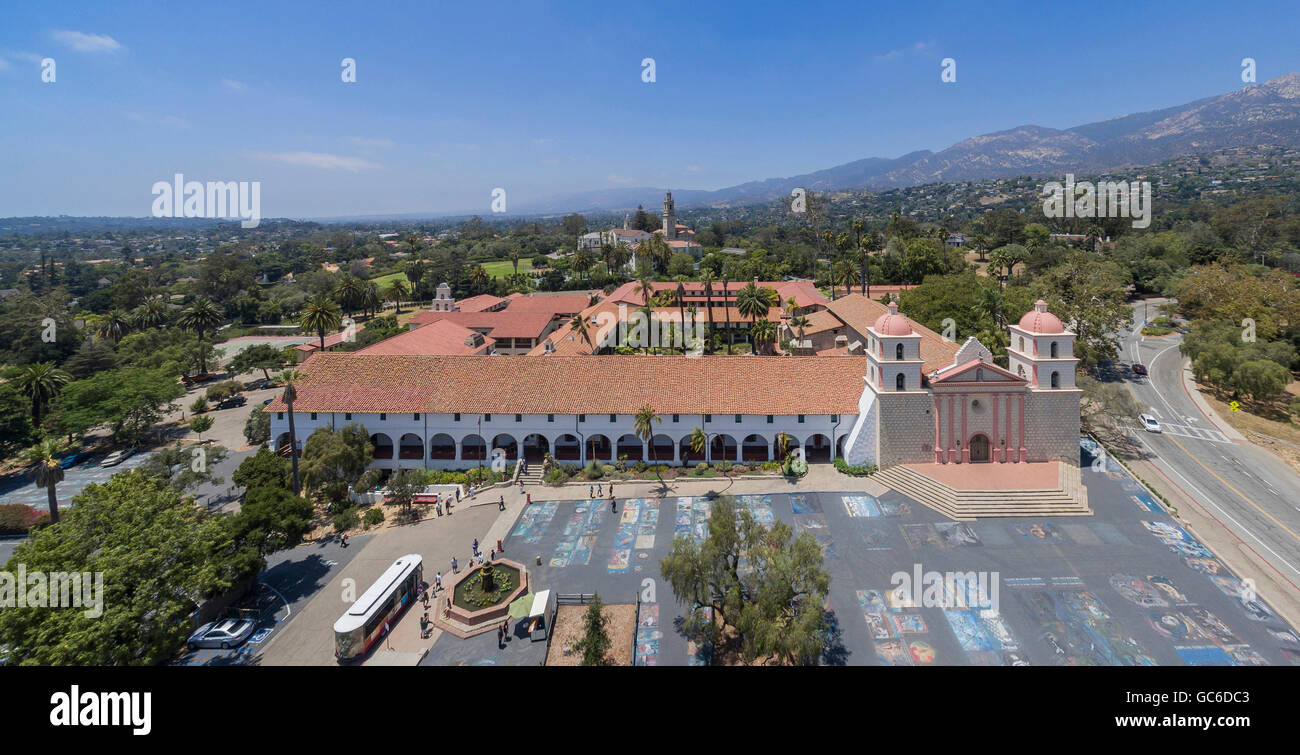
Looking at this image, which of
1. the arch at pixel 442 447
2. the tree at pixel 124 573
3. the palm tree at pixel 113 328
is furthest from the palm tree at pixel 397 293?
the tree at pixel 124 573

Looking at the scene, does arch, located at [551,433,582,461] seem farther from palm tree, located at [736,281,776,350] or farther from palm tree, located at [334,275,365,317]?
palm tree, located at [334,275,365,317]

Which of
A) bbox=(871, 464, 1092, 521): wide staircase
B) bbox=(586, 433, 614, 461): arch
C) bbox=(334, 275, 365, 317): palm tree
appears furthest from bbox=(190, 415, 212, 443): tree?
bbox=(871, 464, 1092, 521): wide staircase

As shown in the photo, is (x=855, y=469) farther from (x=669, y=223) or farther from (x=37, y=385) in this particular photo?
(x=669, y=223)

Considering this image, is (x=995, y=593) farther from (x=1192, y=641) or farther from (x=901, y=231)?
(x=901, y=231)

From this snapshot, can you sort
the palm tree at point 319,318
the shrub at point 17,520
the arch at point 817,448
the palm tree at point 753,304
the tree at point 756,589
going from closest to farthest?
1. the tree at point 756,589
2. the shrub at point 17,520
3. the arch at point 817,448
4. the palm tree at point 753,304
5. the palm tree at point 319,318

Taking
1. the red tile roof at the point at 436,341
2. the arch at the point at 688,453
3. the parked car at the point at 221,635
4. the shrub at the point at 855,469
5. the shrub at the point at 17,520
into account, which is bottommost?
the parked car at the point at 221,635

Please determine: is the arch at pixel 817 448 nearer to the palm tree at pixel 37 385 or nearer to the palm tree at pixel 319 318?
the palm tree at pixel 319 318
